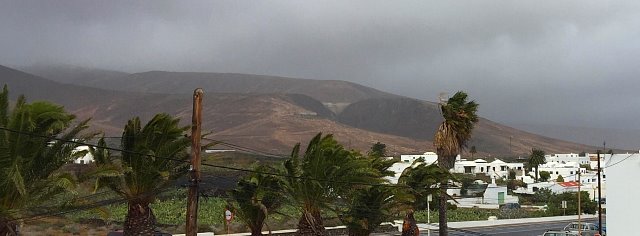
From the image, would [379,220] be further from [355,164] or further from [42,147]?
[42,147]

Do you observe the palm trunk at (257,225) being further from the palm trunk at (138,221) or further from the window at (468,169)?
the window at (468,169)

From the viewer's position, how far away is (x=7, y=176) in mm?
18875

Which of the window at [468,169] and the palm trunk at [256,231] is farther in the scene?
the window at [468,169]

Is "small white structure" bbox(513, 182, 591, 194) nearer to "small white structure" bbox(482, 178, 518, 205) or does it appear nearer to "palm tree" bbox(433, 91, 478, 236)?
"small white structure" bbox(482, 178, 518, 205)

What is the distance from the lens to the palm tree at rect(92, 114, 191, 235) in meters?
22.0

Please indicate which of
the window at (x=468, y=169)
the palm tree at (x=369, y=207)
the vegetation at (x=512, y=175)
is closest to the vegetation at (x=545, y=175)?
the vegetation at (x=512, y=175)

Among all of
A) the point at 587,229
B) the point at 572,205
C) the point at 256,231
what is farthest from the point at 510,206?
the point at 256,231

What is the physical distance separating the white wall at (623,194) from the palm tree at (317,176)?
1007 cm

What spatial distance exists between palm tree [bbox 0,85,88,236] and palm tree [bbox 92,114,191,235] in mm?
1494

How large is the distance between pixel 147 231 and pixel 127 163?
2.32 m

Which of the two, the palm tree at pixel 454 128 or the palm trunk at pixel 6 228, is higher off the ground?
the palm tree at pixel 454 128

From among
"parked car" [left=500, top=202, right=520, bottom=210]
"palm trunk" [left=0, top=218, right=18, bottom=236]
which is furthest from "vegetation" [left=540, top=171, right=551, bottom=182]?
"palm trunk" [left=0, top=218, right=18, bottom=236]

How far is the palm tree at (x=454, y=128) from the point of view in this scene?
34469 mm

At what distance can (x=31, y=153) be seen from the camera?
65.4 ft
